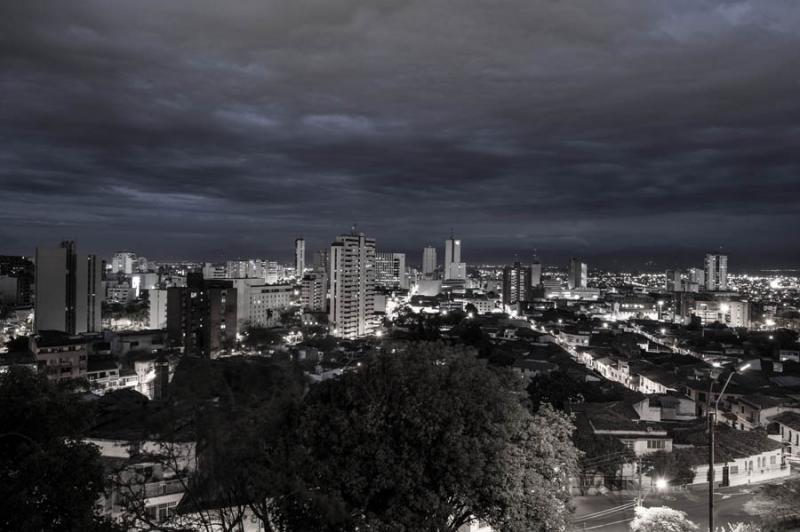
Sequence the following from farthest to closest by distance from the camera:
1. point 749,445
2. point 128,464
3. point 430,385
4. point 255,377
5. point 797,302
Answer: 1. point 797,302
2. point 255,377
3. point 749,445
4. point 128,464
5. point 430,385

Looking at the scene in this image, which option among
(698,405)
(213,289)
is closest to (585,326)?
(698,405)

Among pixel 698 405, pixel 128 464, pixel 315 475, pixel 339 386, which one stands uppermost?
pixel 339 386

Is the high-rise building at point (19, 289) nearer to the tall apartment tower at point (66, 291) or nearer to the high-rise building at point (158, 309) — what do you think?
the high-rise building at point (158, 309)

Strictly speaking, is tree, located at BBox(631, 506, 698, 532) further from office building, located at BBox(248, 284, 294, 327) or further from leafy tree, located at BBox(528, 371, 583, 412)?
office building, located at BBox(248, 284, 294, 327)

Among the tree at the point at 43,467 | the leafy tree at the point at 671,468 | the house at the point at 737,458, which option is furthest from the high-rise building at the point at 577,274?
the tree at the point at 43,467

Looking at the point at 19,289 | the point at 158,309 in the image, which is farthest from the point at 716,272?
the point at 19,289

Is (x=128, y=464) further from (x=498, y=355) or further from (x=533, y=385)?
(x=498, y=355)
